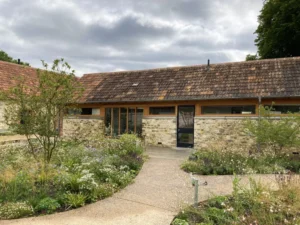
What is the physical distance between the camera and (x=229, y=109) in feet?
43.5

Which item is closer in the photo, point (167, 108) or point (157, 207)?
point (157, 207)

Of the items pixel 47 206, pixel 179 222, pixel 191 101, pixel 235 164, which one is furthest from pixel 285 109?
pixel 47 206

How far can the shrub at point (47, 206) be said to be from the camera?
5023 millimetres

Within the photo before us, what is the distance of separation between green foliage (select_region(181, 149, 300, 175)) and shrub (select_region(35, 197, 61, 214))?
15.4 feet

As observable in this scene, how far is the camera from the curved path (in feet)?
15.2

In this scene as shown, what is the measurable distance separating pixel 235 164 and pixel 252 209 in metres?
4.22

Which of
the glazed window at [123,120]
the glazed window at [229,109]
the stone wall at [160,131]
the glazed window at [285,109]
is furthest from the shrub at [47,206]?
the glazed window at [285,109]

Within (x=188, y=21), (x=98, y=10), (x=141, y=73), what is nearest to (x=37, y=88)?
(x=98, y=10)

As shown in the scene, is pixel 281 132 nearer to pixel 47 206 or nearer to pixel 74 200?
pixel 74 200

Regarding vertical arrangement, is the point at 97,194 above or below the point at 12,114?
below

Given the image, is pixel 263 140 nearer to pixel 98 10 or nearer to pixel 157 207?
pixel 157 207

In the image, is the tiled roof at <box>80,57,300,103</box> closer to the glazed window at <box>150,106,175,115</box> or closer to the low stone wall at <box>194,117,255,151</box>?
the glazed window at <box>150,106,175,115</box>

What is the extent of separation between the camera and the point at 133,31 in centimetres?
1267

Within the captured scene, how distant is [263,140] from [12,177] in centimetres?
875
